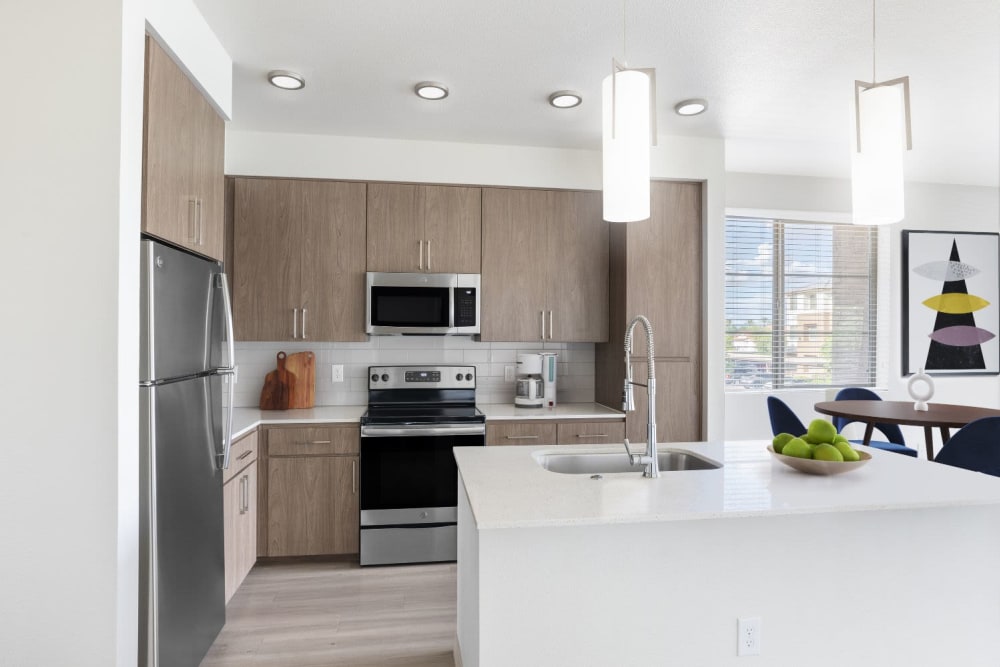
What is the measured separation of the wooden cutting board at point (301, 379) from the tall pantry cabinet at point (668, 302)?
6.38 feet

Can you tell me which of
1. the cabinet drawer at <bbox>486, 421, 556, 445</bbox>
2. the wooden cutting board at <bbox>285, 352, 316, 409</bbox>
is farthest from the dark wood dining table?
the wooden cutting board at <bbox>285, 352, 316, 409</bbox>

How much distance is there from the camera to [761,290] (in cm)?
473

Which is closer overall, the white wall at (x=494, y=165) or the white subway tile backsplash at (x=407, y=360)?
the white wall at (x=494, y=165)

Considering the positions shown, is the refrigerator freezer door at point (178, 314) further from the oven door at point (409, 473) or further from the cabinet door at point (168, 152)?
the oven door at point (409, 473)

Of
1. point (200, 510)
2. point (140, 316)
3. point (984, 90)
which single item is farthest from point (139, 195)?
point (984, 90)

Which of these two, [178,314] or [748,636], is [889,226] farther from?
[178,314]

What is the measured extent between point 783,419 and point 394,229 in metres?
2.71

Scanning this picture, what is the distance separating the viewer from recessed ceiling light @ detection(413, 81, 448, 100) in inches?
116

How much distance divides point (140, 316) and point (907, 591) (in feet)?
8.16

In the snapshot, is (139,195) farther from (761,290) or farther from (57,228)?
(761,290)

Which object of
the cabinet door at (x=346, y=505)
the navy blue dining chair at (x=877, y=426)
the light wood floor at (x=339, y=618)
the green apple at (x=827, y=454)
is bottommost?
the light wood floor at (x=339, y=618)

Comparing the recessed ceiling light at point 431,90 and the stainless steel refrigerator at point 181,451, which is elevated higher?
the recessed ceiling light at point 431,90

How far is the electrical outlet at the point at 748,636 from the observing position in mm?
1733

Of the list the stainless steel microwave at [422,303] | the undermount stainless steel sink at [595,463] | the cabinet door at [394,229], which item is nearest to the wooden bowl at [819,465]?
the undermount stainless steel sink at [595,463]
